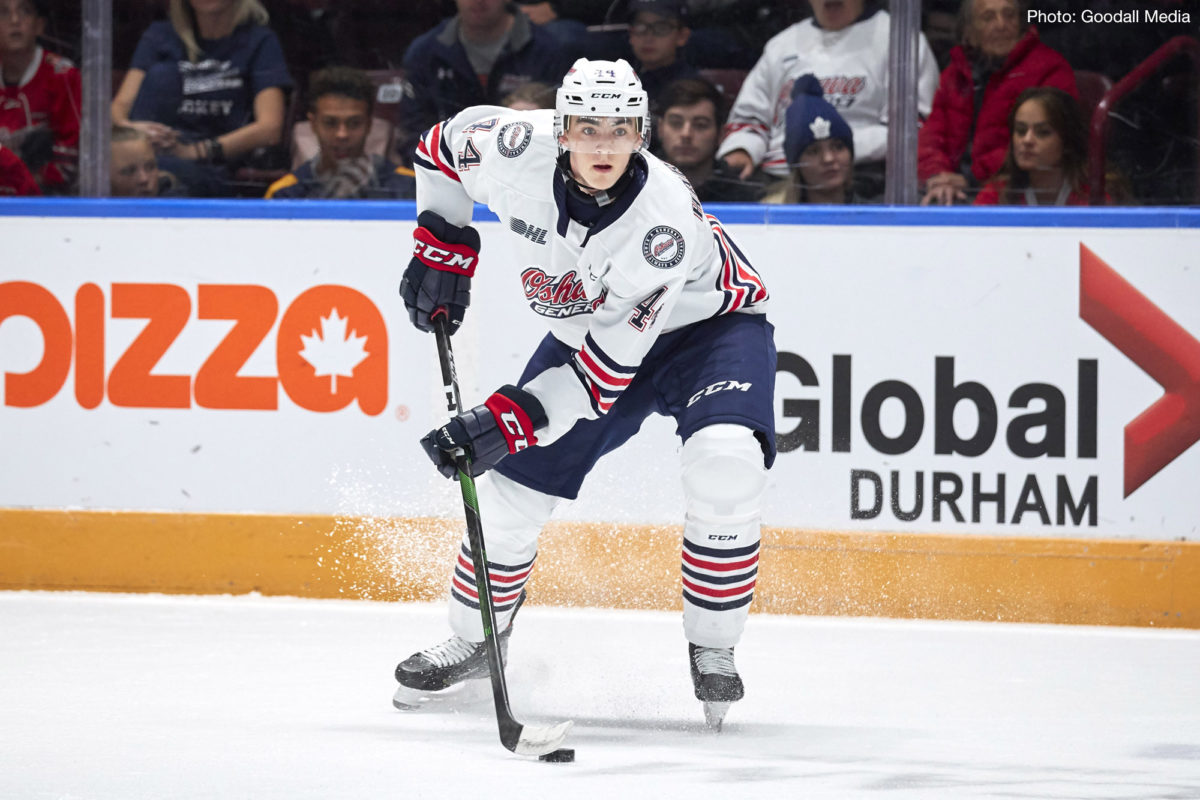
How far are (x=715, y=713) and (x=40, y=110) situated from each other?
99.5 inches

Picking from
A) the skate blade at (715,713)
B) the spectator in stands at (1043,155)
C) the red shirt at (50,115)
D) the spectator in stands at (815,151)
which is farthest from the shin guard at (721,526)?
the red shirt at (50,115)

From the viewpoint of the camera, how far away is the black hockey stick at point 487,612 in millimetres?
2508

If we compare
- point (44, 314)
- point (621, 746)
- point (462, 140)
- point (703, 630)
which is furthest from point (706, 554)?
point (44, 314)

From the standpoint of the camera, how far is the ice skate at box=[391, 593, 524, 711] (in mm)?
2893

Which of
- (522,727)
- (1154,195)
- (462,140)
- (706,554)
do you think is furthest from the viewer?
(1154,195)

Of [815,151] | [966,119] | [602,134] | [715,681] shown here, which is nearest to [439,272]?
[602,134]

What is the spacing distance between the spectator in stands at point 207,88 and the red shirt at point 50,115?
5.6 inches

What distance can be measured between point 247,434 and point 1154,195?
237 centimetres

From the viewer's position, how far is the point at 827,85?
390 centimetres

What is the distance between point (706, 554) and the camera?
2.78 metres

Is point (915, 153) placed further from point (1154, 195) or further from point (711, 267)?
point (711, 267)

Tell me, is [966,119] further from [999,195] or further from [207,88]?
[207,88]

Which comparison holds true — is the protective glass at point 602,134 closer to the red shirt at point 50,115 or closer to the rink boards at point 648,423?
the rink boards at point 648,423

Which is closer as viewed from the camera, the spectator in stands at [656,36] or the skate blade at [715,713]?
the skate blade at [715,713]
